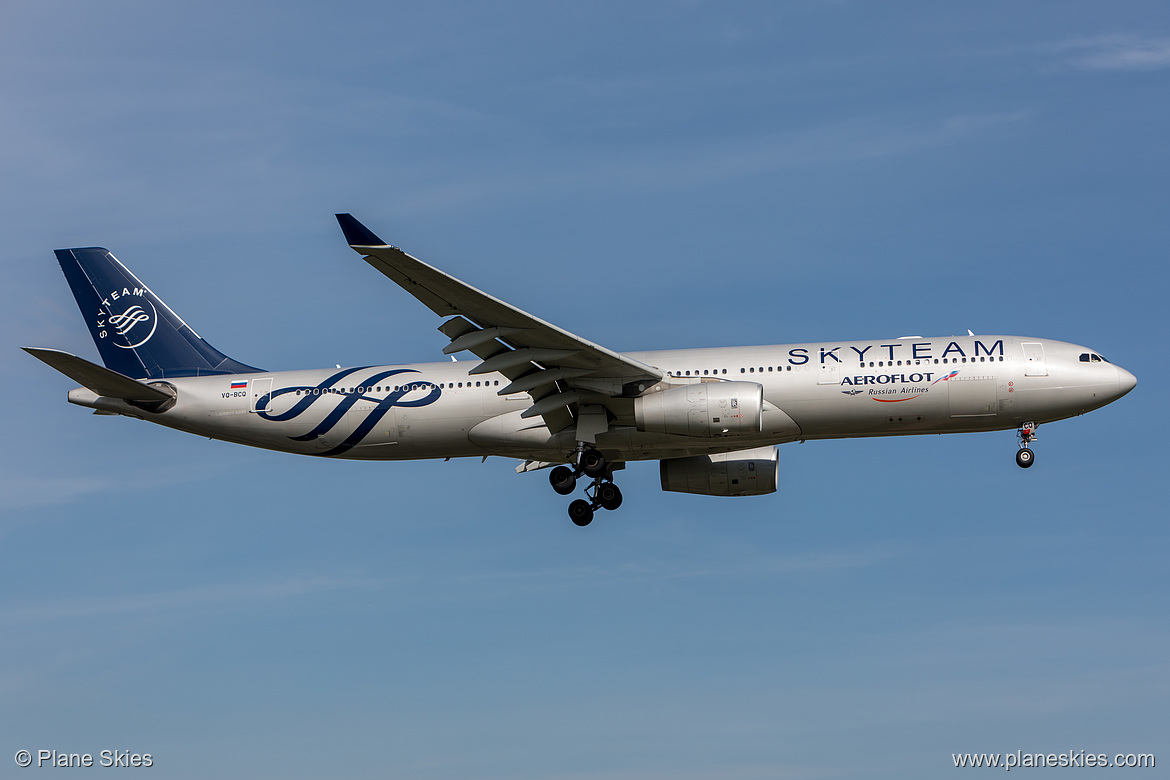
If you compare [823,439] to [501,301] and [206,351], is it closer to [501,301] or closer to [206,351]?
[501,301]

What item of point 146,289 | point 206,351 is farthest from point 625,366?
point 146,289

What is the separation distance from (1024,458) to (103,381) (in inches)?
998

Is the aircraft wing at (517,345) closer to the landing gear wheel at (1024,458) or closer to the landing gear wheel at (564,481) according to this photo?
the landing gear wheel at (564,481)

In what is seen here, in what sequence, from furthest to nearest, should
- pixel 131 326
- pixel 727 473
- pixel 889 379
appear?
pixel 131 326 → pixel 727 473 → pixel 889 379

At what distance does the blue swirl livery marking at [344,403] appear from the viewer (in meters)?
34.4

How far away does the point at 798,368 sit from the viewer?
32500 millimetres

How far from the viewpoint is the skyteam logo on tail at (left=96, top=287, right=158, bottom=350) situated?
123 feet

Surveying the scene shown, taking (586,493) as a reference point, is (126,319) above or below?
above

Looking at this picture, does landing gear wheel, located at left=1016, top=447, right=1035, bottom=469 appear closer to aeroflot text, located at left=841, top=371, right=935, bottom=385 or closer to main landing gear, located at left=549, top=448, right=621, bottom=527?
aeroflot text, located at left=841, top=371, right=935, bottom=385

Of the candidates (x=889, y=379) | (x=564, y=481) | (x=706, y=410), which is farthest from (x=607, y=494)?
(x=889, y=379)

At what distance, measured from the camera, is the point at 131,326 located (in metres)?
37.7

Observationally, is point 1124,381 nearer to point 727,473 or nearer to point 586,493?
point 727,473

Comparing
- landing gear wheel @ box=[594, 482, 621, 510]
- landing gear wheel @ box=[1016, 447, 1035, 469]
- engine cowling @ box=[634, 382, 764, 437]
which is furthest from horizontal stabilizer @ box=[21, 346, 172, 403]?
landing gear wheel @ box=[1016, 447, 1035, 469]

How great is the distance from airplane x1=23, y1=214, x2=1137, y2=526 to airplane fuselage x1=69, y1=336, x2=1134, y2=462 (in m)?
0.04
